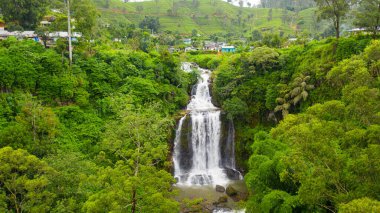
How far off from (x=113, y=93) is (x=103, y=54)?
5198mm

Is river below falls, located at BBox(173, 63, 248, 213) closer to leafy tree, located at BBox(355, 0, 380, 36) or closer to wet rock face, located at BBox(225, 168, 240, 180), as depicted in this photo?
wet rock face, located at BBox(225, 168, 240, 180)

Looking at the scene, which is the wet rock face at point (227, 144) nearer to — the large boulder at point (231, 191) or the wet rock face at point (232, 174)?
the wet rock face at point (232, 174)

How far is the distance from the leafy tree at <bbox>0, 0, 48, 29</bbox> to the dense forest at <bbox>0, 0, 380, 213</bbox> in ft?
0.51

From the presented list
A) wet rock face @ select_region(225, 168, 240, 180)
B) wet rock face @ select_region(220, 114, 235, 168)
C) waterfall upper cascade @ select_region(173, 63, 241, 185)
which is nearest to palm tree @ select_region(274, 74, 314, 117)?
wet rock face @ select_region(220, 114, 235, 168)

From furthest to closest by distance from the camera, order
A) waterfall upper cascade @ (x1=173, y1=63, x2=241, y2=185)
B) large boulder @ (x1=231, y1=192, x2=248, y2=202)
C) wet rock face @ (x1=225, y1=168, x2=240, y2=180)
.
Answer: waterfall upper cascade @ (x1=173, y1=63, x2=241, y2=185)
wet rock face @ (x1=225, y1=168, x2=240, y2=180)
large boulder @ (x1=231, y1=192, x2=248, y2=202)

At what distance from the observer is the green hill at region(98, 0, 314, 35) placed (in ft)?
319

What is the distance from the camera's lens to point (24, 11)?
34250 mm

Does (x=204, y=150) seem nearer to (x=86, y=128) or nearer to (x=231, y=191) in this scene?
(x=231, y=191)

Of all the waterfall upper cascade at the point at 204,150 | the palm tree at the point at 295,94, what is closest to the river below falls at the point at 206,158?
the waterfall upper cascade at the point at 204,150

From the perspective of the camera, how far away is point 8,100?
77.7 feet

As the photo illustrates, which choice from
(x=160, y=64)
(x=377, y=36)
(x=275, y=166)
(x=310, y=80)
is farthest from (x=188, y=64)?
(x=275, y=166)

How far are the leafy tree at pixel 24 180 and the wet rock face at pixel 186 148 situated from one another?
15.0 m

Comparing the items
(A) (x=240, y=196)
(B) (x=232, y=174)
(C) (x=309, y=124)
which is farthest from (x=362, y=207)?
(B) (x=232, y=174)

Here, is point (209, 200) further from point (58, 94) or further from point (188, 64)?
point (188, 64)
